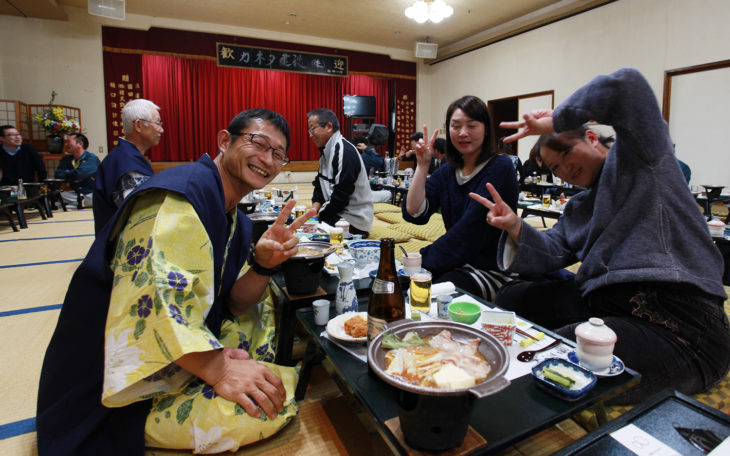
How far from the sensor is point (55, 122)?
7102mm

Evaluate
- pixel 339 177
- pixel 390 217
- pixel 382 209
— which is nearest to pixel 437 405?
pixel 339 177

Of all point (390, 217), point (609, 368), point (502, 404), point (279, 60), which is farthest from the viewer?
point (279, 60)

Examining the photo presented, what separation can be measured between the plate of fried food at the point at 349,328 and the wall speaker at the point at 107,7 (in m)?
8.10

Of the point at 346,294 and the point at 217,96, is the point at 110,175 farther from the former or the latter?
the point at 217,96

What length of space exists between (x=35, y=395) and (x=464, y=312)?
1.65m

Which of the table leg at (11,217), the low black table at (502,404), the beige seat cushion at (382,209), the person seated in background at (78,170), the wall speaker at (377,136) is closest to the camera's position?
the low black table at (502,404)

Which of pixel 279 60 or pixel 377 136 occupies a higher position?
pixel 279 60

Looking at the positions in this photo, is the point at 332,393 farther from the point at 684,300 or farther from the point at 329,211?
the point at 329,211

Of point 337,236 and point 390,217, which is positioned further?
point 390,217

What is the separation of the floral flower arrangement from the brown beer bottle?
8.16 metres

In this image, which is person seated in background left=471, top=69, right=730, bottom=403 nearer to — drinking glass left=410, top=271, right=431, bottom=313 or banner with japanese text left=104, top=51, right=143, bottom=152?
drinking glass left=410, top=271, right=431, bottom=313

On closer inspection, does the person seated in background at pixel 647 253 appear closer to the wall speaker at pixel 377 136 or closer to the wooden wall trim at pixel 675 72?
the wooden wall trim at pixel 675 72

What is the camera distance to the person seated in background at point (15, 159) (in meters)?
5.76

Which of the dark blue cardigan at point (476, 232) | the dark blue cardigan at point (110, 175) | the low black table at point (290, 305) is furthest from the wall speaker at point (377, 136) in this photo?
the low black table at point (290, 305)
